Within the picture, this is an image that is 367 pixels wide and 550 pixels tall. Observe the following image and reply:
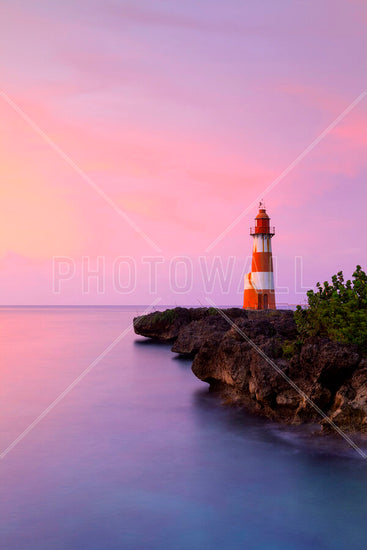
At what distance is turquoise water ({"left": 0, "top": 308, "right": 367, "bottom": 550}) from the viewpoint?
6992 millimetres

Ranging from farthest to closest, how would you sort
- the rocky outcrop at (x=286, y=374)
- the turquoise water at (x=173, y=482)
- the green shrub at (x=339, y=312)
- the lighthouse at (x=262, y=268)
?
the lighthouse at (x=262, y=268) → the green shrub at (x=339, y=312) → the rocky outcrop at (x=286, y=374) → the turquoise water at (x=173, y=482)

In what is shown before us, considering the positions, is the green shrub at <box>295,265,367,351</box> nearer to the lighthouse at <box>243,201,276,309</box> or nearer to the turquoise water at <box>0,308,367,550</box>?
the turquoise water at <box>0,308,367,550</box>

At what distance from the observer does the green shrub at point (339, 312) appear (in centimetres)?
1177

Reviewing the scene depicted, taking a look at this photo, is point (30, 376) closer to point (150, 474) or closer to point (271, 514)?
point (150, 474)

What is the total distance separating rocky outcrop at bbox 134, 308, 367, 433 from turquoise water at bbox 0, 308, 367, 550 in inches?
25.4

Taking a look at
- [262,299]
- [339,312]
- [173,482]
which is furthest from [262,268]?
[173,482]

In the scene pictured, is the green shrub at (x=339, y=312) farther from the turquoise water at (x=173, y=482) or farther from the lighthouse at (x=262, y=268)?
the lighthouse at (x=262, y=268)

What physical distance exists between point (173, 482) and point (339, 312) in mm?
6465

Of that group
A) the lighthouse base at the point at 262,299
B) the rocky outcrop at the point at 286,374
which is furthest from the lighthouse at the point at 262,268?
the rocky outcrop at the point at 286,374

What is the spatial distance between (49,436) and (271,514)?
6731mm

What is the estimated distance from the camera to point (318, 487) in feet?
27.2

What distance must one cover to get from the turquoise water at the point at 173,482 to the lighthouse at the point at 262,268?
79.5ft

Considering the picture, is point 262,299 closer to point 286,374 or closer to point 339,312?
point 339,312

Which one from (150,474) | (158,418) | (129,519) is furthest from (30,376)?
(129,519)
